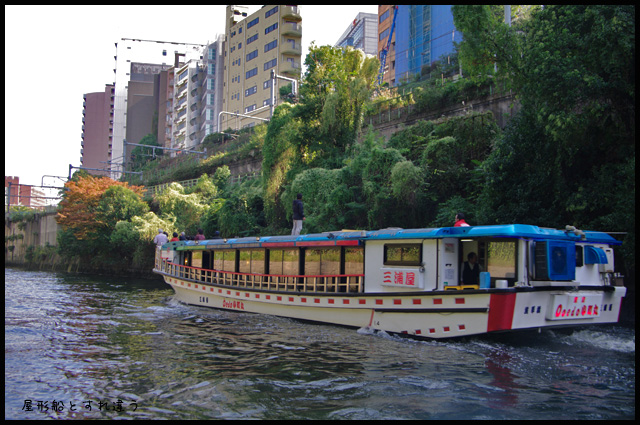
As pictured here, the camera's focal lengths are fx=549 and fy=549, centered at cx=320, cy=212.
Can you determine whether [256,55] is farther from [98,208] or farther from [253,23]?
[98,208]

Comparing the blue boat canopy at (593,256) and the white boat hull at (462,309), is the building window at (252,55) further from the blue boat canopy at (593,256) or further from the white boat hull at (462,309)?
the blue boat canopy at (593,256)

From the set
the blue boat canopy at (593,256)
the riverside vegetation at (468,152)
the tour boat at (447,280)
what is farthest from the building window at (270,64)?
the blue boat canopy at (593,256)

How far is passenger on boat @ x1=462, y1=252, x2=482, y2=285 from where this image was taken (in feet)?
41.0

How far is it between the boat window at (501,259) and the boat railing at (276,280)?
10.7ft

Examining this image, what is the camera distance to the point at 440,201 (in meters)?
22.0

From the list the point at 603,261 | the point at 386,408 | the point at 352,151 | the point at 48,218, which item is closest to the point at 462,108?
the point at 352,151

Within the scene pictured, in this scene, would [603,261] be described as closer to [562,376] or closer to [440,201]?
[562,376]

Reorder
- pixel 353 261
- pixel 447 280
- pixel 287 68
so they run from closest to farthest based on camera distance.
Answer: pixel 447 280 → pixel 353 261 → pixel 287 68

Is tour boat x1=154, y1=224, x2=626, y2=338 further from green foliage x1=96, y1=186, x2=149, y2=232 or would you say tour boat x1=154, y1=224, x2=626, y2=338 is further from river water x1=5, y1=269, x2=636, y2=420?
green foliage x1=96, y1=186, x2=149, y2=232

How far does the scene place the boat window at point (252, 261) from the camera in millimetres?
17359

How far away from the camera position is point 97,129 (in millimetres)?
122062

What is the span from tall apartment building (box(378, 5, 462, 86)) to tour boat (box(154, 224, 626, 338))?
35.1m

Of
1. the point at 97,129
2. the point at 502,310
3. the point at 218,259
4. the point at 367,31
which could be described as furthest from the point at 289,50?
the point at 97,129

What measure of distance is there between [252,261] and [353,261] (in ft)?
14.7
